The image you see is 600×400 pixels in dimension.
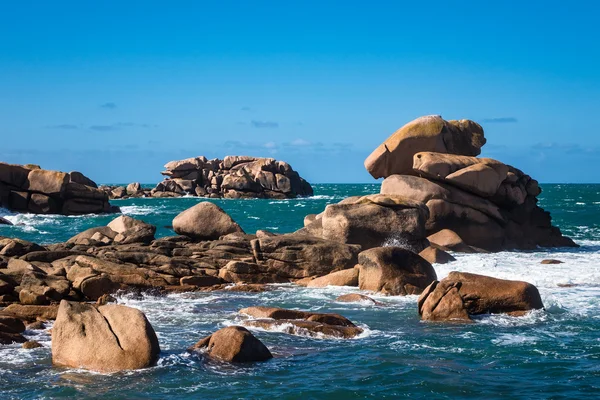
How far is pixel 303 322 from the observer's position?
1816 centimetres

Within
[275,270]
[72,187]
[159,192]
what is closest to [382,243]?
[275,270]

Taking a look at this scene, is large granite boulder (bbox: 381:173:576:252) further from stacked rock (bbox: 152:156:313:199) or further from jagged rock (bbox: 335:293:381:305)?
stacked rock (bbox: 152:156:313:199)

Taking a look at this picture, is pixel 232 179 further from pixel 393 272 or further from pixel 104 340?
pixel 104 340

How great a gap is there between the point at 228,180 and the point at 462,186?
80.4 meters

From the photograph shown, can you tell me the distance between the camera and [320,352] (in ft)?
52.1

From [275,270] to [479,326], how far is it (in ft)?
34.0

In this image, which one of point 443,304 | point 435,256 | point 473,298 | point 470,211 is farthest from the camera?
point 470,211

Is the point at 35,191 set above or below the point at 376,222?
above

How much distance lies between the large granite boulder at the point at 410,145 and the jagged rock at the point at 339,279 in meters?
14.3

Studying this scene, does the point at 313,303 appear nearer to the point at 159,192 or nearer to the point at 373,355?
the point at 373,355

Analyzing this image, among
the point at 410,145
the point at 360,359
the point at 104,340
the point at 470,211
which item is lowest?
the point at 360,359

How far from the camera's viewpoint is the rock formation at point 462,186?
36.6 m

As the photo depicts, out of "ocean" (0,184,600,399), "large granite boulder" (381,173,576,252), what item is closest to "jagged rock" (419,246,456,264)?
"large granite boulder" (381,173,576,252)

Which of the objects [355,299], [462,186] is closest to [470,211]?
[462,186]
